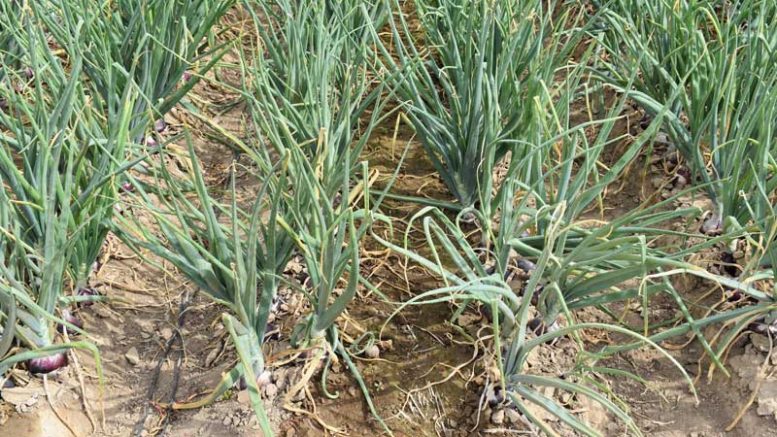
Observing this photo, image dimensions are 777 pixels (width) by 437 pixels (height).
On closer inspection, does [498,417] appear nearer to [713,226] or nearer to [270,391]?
[270,391]

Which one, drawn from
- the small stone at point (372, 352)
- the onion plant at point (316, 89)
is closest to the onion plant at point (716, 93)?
the onion plant at point (316, 89)

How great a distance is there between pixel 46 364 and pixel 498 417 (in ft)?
2.60

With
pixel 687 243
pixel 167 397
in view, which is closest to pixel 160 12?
pixel 167 397

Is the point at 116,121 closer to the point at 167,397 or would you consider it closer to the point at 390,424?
the point at 167,397

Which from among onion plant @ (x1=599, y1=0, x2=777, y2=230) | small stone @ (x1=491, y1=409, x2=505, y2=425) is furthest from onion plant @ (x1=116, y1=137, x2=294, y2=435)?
onion plant @ (x1=599, y1=0, x2=777, y2=230)

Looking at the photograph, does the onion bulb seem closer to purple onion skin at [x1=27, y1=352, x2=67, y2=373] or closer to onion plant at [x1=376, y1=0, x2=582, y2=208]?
purple onion skin at [x1=27, y1=352, x2=67, y2=373]

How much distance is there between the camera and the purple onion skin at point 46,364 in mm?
1228

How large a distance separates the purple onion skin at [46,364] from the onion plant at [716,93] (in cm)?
111

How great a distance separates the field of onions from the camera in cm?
113

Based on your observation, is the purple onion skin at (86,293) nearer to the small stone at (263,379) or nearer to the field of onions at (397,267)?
the field of onions at (397,267)

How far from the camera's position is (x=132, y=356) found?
1.33 meters

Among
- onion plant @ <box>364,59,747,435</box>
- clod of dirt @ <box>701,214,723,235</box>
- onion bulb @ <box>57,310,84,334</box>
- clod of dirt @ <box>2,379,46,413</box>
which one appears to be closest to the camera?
onion plant @ <box>364,59,747,435</box>

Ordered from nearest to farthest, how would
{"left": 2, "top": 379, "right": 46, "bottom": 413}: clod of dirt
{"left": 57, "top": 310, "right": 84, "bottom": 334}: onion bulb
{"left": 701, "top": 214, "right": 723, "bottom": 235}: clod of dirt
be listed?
{"left": 2, "top": 379, "right": 46, "bottom": 413}: clod of dirt, {"left": 57, "top": 310, "right": 84, "bottom": 334}: onion bulb, {"left": 701, "top": 214, "right": 723, "bottom": 235}: clod of dirt

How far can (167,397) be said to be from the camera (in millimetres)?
1263
